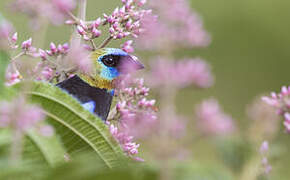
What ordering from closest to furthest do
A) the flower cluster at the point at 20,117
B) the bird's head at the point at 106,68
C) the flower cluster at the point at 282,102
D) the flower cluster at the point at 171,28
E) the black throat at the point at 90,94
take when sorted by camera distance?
the flower cluster at the point at 20,117 → the flower cluster at the point at 171,28 → the flower cluster at the point at 282,102 → the black throat at the point at 90,94 → the bird's head at the point at 106,68

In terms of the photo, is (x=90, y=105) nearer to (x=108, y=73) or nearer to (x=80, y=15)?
(x=108, y=73)

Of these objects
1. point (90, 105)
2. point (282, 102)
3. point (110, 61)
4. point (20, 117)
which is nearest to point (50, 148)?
point (20, 117)

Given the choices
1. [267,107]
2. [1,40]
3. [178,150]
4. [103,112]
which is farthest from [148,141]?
[103,112]

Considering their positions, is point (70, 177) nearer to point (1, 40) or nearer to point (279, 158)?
point (1, 40)

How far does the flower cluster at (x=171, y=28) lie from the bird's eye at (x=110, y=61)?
34.0 inches

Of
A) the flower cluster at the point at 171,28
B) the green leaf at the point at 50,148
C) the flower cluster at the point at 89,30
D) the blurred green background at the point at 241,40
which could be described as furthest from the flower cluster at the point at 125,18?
the blurred green background at the point at 241,40

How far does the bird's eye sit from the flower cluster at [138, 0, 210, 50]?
86cm

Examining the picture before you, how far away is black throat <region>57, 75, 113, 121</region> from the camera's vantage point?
4.42 ft

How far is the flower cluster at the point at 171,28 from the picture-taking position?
62 centimetres

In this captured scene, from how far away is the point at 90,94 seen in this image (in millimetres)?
1489

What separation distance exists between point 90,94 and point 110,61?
12 centimetres

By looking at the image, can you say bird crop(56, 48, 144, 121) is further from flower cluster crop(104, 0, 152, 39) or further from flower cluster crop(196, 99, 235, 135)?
flower cluster crop(196, 99, 235, 135)

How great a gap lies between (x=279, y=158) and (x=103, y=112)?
521 millimetres

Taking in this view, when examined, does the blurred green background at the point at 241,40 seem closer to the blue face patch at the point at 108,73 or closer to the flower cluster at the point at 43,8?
the blue face patch at the point at 108,73
